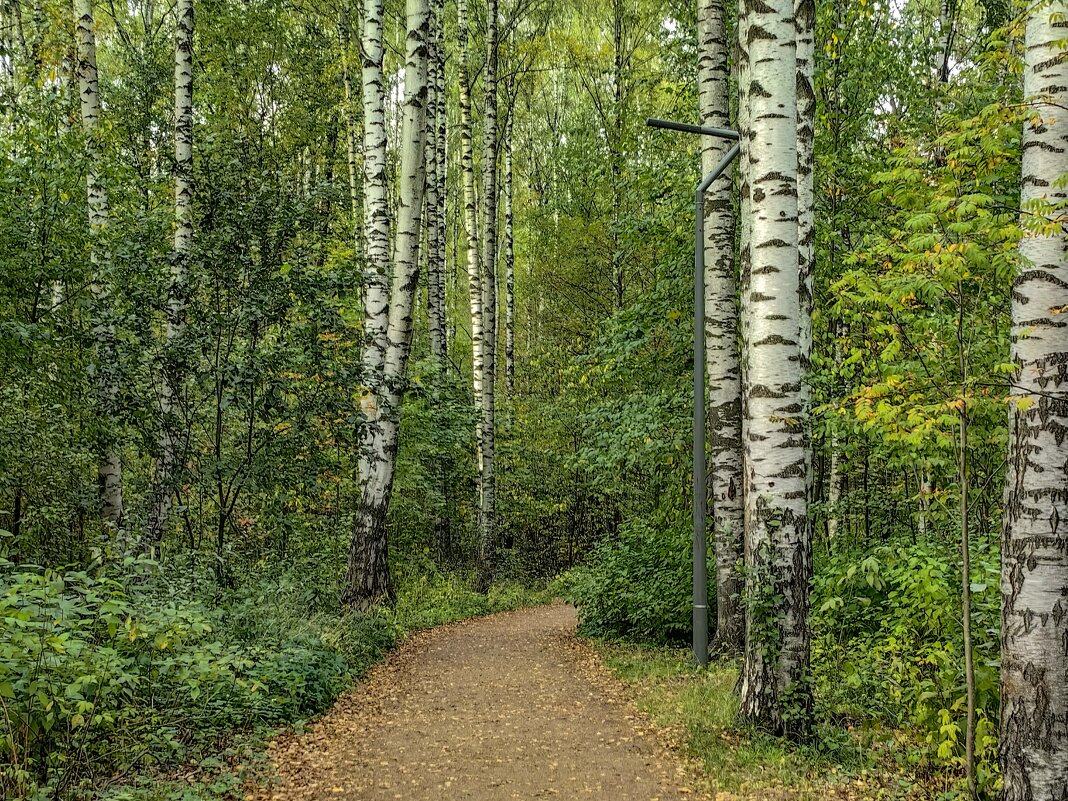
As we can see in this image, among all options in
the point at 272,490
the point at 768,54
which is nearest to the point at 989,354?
the point at 768,54

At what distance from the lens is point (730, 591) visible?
9062 millimetres

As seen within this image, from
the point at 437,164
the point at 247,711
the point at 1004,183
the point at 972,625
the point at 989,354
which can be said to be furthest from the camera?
the point at 437,164

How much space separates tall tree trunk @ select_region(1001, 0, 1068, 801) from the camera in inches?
159

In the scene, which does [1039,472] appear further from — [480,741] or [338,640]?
[338,640]

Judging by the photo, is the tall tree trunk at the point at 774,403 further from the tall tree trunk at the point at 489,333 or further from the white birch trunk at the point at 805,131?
the tall tree trunk at the point at 489,333

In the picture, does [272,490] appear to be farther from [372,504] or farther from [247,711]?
[247,711]

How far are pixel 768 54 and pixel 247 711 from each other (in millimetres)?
6826

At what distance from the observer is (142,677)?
16.4 feet

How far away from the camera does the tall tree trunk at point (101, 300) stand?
8.70 m

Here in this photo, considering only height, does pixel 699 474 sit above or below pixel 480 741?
above

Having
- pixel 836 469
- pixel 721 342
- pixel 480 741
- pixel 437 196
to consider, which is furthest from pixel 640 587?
pixel 437 196

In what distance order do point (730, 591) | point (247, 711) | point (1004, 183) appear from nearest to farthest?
point (247, 711), point (1004, 183), point (730, 591)

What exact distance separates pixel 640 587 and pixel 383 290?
5743 millimetres

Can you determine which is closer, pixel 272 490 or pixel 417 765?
pixel 417 765
